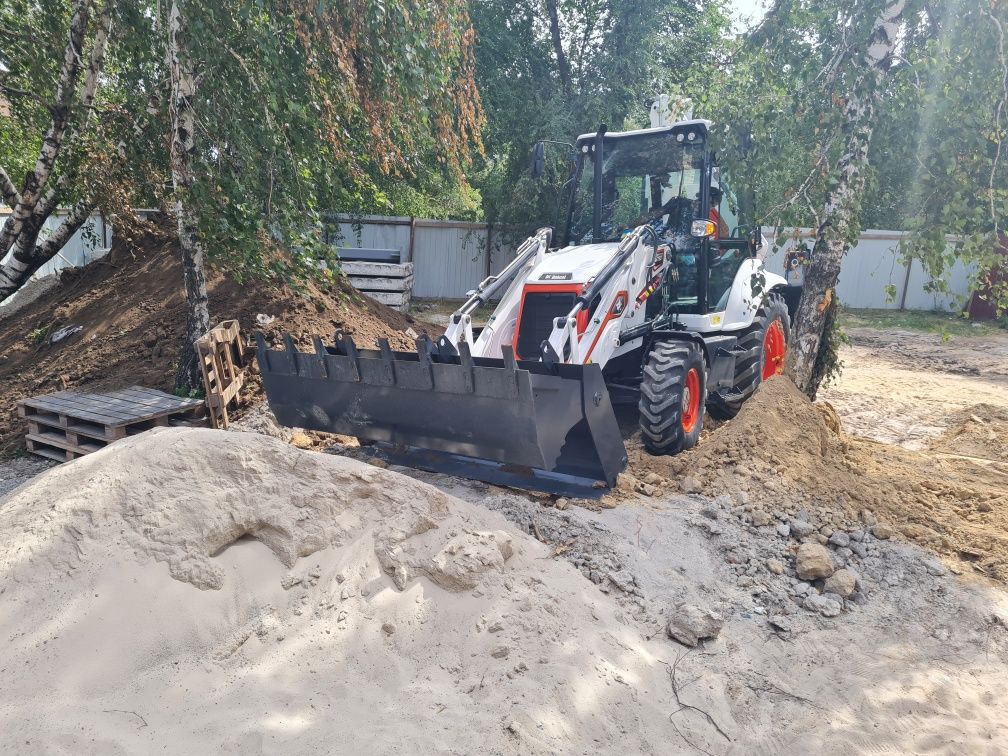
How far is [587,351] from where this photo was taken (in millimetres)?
5699

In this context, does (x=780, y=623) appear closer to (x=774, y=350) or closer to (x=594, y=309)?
(x=594, y=309)

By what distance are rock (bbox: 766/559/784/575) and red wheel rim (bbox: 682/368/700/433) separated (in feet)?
5.10

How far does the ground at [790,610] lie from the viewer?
3572 mm

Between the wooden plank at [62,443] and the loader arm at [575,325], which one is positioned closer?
the loader arm at [575,325]

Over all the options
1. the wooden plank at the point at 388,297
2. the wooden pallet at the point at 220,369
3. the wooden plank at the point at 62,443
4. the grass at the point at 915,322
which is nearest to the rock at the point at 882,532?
the wooden pallet at the point at 220,369

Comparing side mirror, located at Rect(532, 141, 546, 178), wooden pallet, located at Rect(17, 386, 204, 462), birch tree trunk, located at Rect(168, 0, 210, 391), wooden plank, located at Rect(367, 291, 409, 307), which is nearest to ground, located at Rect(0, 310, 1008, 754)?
wooden pallet, located at Rect(17, 386, 204, 462)

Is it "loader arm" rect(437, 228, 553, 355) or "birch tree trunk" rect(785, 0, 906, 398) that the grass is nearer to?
"birch tree trunk" rect(785, 0, 906, 398)

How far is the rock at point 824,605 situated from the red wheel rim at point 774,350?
403 cm

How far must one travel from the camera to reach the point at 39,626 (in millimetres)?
3221

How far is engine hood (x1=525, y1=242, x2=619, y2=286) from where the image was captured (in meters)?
6.05

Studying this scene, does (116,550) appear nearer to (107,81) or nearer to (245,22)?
(245,22)

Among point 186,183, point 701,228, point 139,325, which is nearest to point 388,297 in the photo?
point 139,325

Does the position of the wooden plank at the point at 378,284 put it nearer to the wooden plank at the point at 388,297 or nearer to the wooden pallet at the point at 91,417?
the wooden plank at the point at 388,297

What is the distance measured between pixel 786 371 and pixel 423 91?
452 cm
